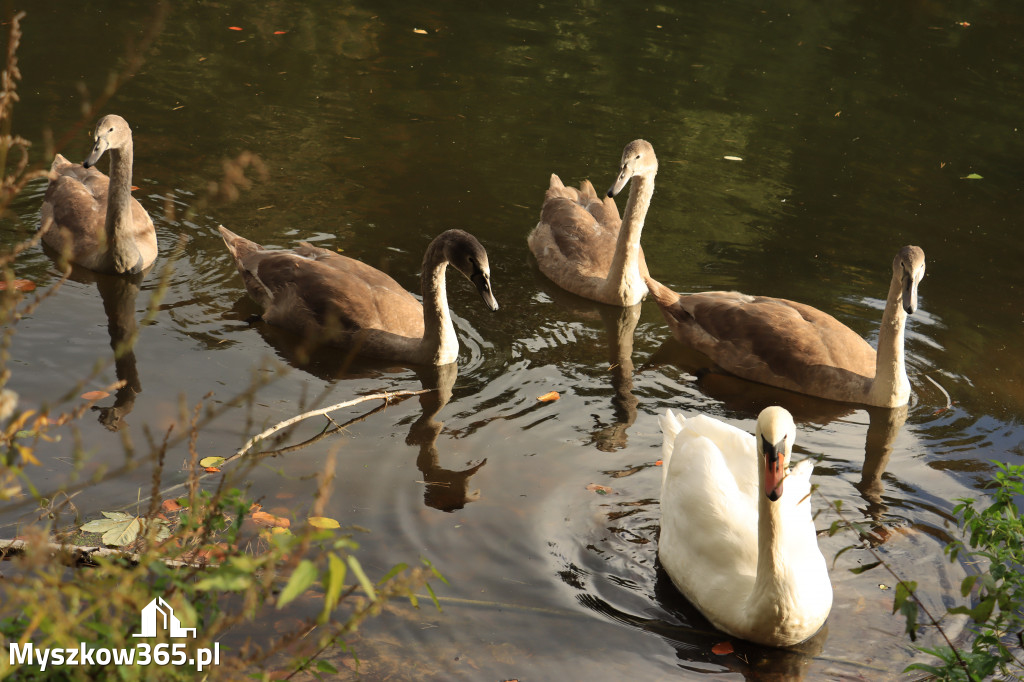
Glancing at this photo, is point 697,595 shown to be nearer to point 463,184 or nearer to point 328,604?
point 328,604

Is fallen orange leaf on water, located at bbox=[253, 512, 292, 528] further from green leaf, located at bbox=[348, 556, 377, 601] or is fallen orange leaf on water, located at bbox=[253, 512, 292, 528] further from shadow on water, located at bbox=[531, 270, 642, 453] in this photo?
green leaf, located at bbox=[348, 556, 377, 601]

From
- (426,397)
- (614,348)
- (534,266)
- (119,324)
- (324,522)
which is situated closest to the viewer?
(324,522)

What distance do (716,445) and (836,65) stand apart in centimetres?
1373

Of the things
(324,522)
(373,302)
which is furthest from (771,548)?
(373,302)

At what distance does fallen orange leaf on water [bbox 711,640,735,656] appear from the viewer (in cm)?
511

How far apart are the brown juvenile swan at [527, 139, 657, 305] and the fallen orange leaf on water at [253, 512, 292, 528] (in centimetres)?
472

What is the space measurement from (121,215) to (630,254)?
4.57 metres

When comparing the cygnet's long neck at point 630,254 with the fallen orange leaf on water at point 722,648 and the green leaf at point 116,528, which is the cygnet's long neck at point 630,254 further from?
the green leaf at point 116,528

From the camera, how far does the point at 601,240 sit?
10.0 m

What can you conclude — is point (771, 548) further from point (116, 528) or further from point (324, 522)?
point (116, 528)

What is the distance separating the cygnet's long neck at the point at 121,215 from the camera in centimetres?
860

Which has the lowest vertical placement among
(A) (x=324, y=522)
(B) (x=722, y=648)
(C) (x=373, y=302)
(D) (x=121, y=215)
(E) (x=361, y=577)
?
(B) (x=722, y=648)

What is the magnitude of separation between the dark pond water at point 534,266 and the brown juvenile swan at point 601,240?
0.80 ft

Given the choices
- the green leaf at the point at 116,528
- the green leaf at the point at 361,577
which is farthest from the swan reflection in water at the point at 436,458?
the green leaf at the point at 361,577
